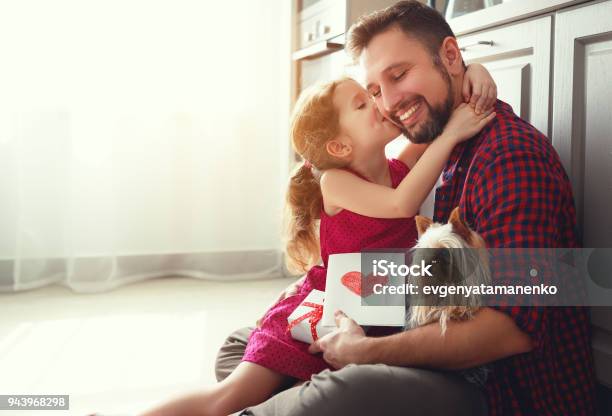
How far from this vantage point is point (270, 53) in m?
3.05

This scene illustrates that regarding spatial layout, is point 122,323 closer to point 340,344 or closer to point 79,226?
point 79,226

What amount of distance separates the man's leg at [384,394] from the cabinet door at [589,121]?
18.1 inches

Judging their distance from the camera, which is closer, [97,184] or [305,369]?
[305,369]

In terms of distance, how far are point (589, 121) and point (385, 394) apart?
75 centimetres

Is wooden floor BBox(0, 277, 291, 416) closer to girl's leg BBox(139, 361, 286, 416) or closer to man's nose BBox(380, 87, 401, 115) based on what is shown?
girl's leg BBox(139, 361, 286, 416)

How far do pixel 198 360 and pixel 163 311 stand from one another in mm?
591

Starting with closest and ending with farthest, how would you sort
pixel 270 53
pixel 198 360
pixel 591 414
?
pixel 591 414 → pixel 198 360 → pixel 270 53

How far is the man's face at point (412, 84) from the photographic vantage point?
4.19 feet

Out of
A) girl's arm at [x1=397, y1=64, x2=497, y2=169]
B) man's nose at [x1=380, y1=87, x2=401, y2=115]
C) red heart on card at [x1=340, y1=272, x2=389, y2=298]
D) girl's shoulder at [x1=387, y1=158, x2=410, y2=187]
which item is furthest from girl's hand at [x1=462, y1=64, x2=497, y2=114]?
red heart on card at [x1=340, y1=272, x2=389, y2=298]

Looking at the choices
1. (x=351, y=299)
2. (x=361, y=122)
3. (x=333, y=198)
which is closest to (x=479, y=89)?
(x=361, y=122)

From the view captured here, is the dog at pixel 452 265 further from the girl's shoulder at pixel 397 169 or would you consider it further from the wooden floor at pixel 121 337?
the wooden floor at pixel 121 337

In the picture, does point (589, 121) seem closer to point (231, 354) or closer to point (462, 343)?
point (462, 343)

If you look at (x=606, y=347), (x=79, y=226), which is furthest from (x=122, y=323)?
(x=606, y=347)

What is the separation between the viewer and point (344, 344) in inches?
43.6
